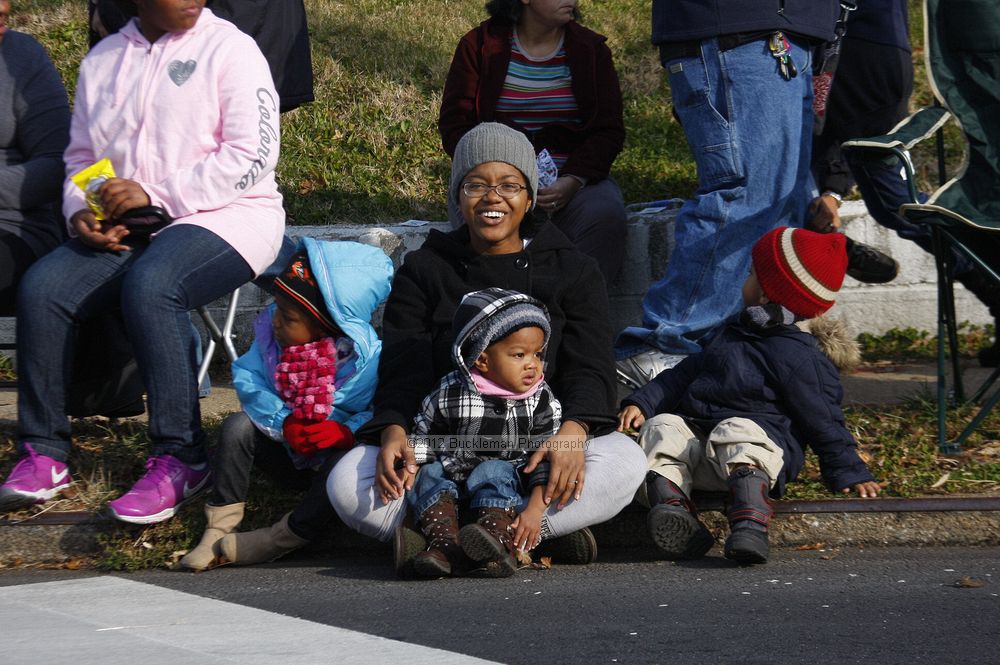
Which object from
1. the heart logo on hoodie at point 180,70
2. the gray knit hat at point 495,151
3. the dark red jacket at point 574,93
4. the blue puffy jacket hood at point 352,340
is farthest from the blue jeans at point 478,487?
the dark red jacket at point 574,93

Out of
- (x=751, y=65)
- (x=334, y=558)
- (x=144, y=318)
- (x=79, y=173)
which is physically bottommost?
(x=334, y=558)

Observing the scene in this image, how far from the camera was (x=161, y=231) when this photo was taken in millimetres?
4797

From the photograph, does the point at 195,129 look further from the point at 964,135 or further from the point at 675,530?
the point at 964,135

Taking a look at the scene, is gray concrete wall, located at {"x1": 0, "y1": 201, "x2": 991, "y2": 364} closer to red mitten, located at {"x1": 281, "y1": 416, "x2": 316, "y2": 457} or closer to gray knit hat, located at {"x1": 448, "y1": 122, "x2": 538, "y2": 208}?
gray knit hat, located at {"x1": 448, "y1": 122, "x2": 538, "y2": 208}

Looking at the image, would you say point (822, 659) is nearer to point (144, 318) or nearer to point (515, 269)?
point (515, 269)

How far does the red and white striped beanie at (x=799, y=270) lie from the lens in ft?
15.0

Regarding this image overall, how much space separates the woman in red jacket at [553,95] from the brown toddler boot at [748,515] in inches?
75.6

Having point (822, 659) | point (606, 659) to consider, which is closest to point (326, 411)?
point (606, 659)

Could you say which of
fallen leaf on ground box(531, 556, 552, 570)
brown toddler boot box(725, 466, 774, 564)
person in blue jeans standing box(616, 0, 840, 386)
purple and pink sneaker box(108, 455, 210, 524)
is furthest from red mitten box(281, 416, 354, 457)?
person in blue jeans standing box(616, 0, 840, 386)

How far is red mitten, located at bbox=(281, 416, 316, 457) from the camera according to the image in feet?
14.7

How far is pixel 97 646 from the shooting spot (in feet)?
11.2

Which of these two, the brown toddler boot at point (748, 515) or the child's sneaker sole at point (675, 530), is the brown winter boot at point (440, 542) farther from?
the brown toddler boot at point (748, 515)

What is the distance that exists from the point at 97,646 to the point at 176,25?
2.49 meters

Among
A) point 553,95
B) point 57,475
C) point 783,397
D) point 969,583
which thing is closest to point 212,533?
point 57,475
